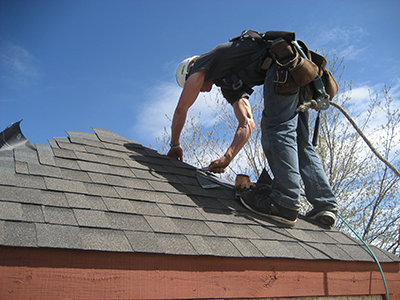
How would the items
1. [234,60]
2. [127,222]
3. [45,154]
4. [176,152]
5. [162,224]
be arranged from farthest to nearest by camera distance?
[176,152], [234,60], [45,154], [162,224], [127,222]

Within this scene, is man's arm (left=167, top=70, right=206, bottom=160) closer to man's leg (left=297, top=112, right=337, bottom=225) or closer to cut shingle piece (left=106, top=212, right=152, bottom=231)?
man's leg (left=297, top=112, right=337, bottom=225)

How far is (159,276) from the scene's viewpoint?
1856 millimetres

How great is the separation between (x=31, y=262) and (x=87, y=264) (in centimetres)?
26

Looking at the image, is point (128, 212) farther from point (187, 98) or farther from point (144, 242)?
point (187, 98)

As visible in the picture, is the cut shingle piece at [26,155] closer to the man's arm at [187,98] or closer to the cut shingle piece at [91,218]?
the cut shingle piece at [91,218]

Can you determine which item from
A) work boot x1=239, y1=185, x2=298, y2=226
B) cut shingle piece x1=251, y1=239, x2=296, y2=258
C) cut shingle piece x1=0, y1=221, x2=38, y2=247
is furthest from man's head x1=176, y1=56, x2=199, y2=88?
cut shingle piece x1=0, y1=221, x2=38, y2=247

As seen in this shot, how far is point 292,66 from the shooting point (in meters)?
2.99

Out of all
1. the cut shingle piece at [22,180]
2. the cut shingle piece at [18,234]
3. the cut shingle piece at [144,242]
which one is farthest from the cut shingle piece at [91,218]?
the cut shingle piece at [22,180]

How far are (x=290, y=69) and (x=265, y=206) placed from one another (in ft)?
4.08

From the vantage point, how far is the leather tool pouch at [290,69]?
2.99 m

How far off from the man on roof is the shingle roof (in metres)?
0.21

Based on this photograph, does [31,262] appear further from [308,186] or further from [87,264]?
[308,186]

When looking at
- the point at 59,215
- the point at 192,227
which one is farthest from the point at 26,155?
the point at 192,227

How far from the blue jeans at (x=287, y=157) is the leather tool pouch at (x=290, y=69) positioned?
4.0 inches
